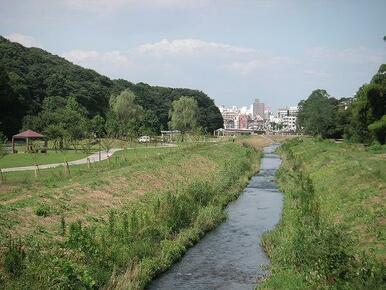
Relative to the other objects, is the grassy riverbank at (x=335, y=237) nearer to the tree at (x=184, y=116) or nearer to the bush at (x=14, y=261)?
the bush at (x=14, y=261)

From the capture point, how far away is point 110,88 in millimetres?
158625

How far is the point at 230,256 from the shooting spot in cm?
2220

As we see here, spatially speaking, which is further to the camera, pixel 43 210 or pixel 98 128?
pixel 98 128

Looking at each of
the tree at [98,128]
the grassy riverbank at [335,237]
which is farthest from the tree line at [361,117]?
the tree at [98,128]

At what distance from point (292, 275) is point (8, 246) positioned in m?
10.2

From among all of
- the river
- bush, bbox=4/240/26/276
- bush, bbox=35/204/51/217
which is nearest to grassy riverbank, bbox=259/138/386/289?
the river

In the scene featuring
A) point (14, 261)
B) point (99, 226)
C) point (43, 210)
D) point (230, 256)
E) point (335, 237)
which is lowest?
point (230, 256)

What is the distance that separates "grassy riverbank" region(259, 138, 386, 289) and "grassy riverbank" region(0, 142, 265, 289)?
4.85 meters

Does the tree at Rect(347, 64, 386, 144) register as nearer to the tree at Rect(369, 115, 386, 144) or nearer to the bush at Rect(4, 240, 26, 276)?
the tree at Rect(369, 115, 386, 144)

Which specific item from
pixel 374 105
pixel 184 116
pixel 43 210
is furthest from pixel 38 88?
pixel 43 210

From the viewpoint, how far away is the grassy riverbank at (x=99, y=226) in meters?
15.1

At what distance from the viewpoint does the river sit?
18609mm

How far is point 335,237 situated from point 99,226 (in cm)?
1101

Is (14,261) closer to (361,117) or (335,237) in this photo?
(335,237)
